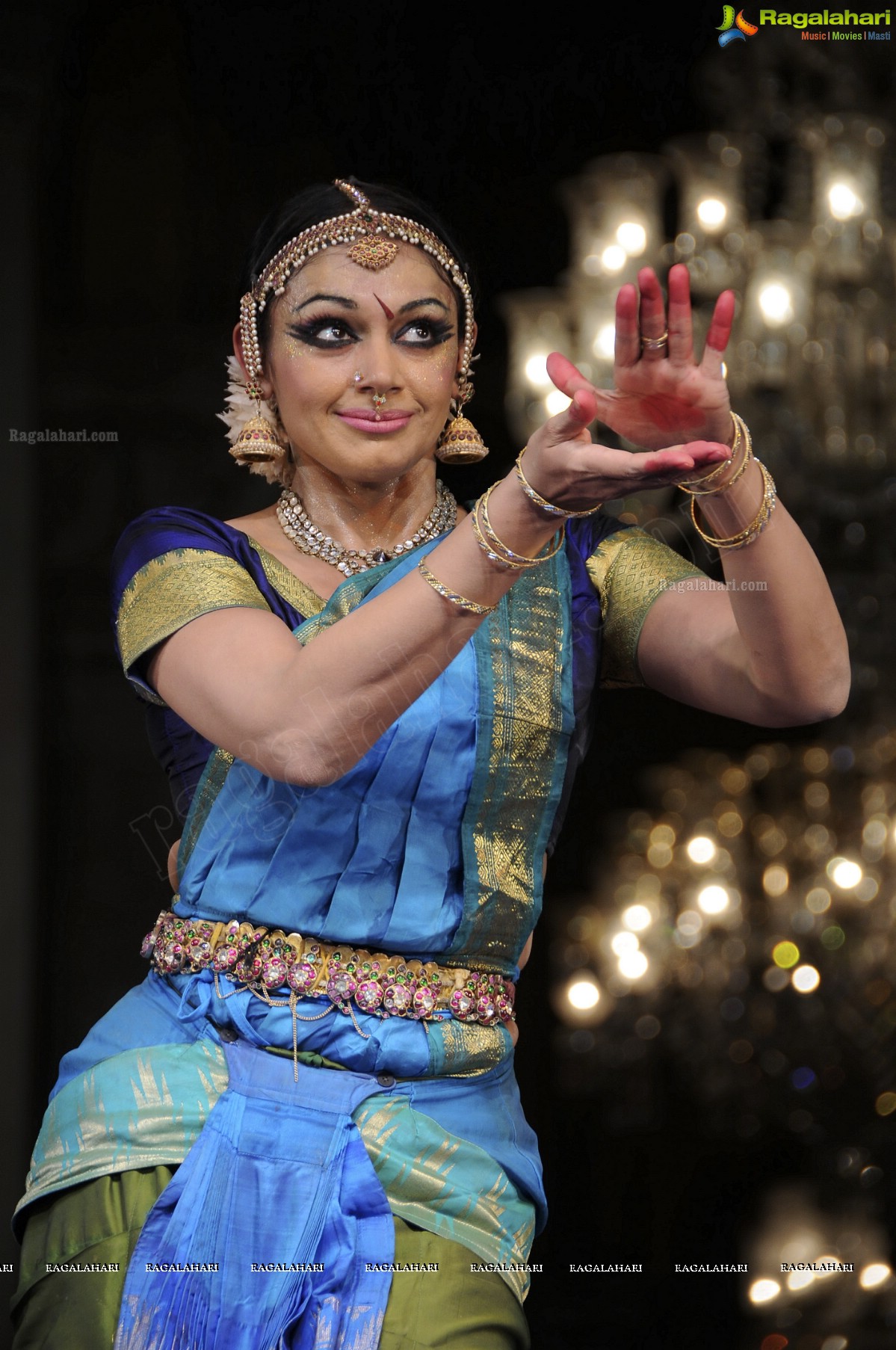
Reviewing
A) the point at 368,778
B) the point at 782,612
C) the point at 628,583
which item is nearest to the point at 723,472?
the point at 782,612

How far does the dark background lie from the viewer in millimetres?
1825

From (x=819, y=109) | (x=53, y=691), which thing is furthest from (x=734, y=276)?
(x=53, y=691)

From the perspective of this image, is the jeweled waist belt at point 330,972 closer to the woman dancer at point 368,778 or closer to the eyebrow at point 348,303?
the woman dancer at point 368,778

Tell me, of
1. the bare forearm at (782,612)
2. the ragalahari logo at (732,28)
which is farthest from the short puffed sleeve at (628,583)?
the ragalahari logo at (732,28)

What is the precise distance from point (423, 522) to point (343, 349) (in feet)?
0.60

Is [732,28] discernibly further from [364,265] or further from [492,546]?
[492,546]

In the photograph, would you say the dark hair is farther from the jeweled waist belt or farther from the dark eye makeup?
the jeweled waist belt

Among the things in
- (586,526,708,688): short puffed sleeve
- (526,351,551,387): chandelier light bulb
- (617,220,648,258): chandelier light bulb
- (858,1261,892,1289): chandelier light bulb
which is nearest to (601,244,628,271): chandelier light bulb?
(617,220,648,258): chandelier light bulb

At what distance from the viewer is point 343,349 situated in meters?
1.49

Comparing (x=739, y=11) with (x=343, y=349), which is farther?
(x=739, y=11)

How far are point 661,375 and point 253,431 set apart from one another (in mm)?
504

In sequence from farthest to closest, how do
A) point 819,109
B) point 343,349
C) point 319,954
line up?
point 819,109
point 343,349
point 319,954

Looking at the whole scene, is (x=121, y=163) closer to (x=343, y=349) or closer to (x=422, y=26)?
(x=422, y=26)

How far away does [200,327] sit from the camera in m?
1.93
